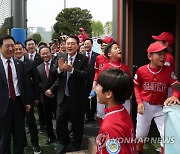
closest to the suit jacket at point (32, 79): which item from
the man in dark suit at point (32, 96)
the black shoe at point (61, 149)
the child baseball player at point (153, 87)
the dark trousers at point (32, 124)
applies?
the man in dark suit at point (32, 96)

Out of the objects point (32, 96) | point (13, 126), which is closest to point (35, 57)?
point (32, 96)

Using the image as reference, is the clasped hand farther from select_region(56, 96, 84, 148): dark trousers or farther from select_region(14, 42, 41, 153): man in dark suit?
select_region(14, 42, 41, 153): man in dark suit

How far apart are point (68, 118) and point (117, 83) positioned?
2652 mm

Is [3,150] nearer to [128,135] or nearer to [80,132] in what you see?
[80,132]

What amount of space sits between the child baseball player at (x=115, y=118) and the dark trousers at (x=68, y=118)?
2.31m

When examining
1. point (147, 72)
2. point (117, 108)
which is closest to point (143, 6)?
point (147, 72)

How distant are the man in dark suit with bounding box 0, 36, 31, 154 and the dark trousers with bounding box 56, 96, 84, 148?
1.90 ft

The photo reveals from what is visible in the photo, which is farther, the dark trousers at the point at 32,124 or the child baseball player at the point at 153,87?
→ the dark trousers at the point at 32,124

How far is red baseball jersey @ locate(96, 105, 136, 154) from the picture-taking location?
1.73m

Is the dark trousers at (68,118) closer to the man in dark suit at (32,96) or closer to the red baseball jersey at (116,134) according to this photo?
the man in dark suit at (32,96)

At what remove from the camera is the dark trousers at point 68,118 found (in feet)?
13.7

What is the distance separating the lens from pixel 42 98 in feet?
16.6

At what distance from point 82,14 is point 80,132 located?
4033 centimetres

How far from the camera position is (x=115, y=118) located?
5.91ft
